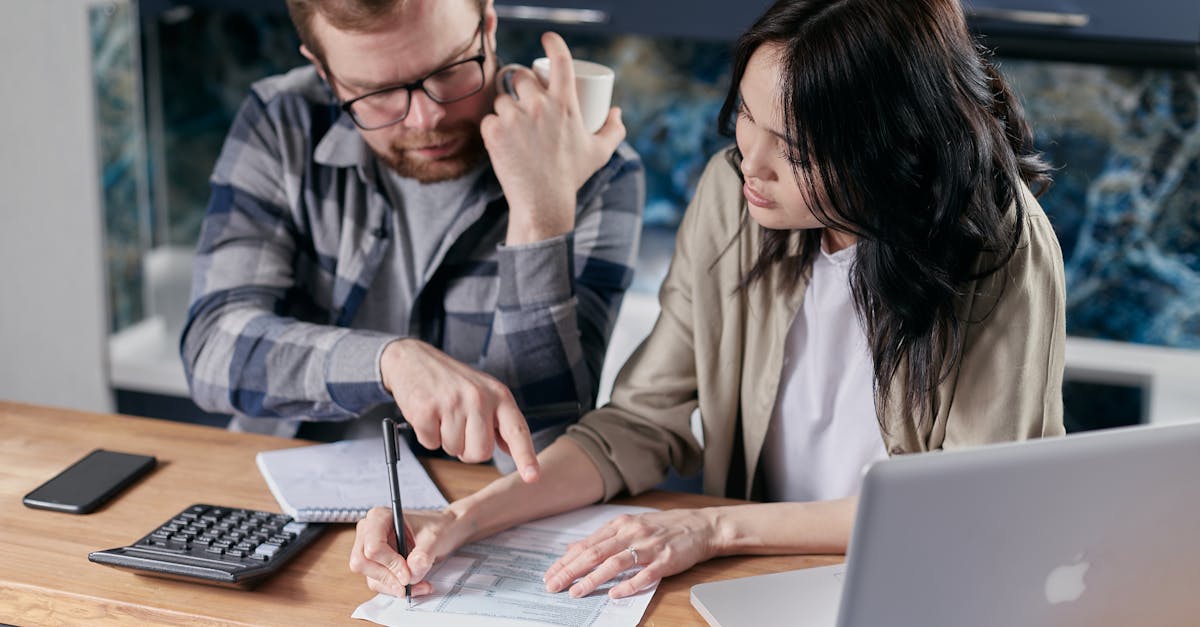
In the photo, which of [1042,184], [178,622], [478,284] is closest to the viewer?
[178,622]

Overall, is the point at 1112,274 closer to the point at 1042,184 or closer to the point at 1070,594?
the point at 1042,184

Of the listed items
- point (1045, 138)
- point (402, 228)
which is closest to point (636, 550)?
point (402, 228)

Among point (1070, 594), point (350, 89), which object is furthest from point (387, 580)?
point (350, 89)

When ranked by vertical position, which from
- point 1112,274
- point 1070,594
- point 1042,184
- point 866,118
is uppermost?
point 866,118

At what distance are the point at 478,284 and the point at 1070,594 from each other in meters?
0.94

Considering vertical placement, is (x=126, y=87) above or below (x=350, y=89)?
below

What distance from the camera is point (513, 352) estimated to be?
1.50 metres

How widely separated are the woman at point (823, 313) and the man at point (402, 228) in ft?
0.54

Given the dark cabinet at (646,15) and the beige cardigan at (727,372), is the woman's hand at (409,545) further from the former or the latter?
the dark cabinet at (646,15)

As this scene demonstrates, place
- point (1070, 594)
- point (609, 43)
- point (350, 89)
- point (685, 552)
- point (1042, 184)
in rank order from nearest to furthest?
point (1070, 594), point (685, 552), point (1042, 184), point (350, 89), point (609, 43)

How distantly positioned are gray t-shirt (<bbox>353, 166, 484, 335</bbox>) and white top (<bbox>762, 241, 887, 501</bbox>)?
52 centimetres

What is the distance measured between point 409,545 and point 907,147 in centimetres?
63

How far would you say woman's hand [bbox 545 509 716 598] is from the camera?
3.61 ft

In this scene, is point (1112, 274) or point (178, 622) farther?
point (1112, 274)
